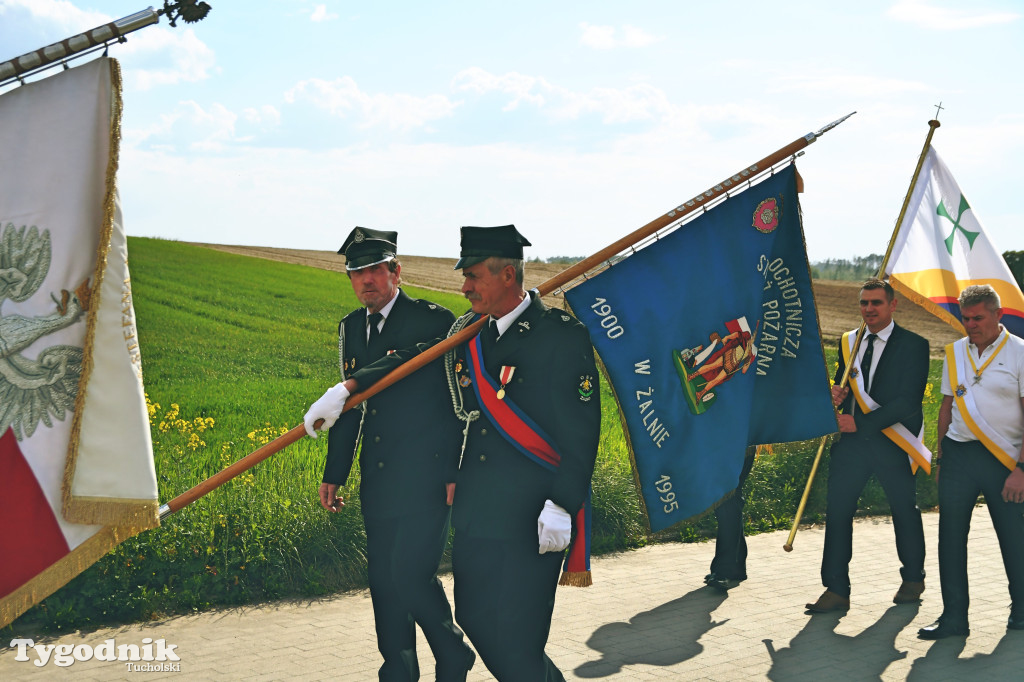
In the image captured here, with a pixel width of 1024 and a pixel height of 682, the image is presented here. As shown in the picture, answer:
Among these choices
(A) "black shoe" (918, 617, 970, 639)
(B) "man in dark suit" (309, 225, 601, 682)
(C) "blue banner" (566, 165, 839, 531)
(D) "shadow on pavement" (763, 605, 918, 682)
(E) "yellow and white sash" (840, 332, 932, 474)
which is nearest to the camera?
(B) "man in dark suit" (309, 225, 601, 682)

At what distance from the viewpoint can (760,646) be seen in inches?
271

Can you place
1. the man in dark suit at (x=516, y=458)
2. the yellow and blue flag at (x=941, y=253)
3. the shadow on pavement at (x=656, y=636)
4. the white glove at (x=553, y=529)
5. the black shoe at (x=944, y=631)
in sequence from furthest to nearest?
the yellow and blue flag at (x=941, y=253) → the black shoe at (x=944, y=631) → the shadow on pavement at (x=656, y=636) → the man in dark suit at (x=516, y=458) → the white glove at (x=553, y=529)

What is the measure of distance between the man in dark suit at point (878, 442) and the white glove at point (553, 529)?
11.9 ft

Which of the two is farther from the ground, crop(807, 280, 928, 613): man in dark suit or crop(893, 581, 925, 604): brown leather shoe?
crop(807, 280, 928, 613): man in dark suit

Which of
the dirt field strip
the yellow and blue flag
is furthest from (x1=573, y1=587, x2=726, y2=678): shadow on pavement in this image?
the dirt field strip

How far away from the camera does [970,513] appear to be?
7344mm

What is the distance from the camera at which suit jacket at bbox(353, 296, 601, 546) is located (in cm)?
478

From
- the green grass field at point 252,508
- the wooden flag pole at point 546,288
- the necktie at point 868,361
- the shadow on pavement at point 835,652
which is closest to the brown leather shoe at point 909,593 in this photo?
the shadow on pavement at point 835,652

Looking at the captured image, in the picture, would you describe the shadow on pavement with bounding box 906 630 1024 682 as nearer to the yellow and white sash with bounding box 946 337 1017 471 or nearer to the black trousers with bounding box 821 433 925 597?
Result: the black trousers with bounding box 821 433 925 597

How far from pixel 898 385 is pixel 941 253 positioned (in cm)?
147

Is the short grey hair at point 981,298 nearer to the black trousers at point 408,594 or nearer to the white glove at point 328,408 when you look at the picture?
the black trousers at point 408,594

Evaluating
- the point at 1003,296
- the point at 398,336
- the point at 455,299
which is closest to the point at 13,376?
the point at 398,336

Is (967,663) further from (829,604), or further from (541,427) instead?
(541,427)

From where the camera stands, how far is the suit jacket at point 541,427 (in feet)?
15.7
